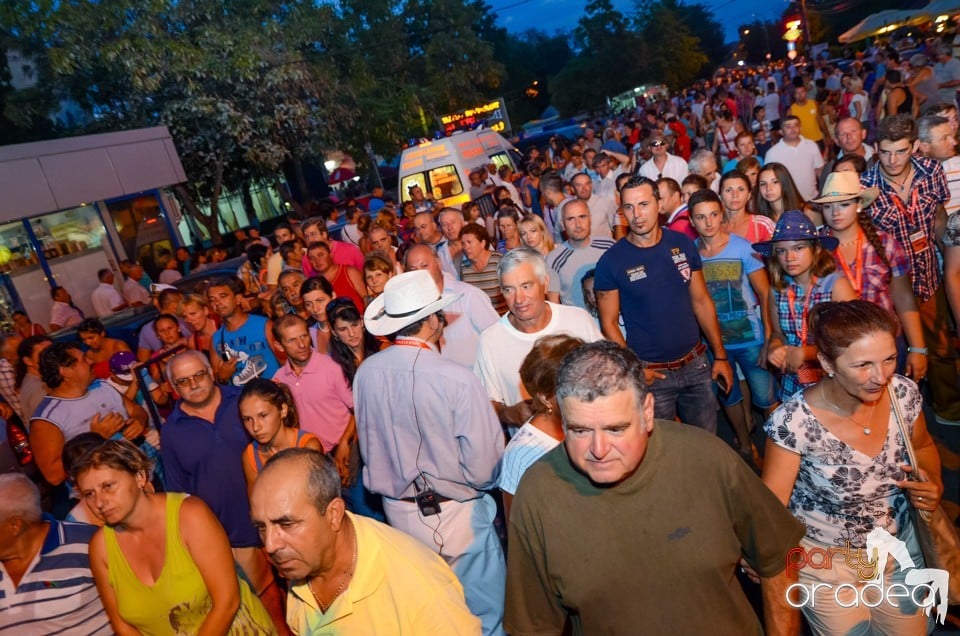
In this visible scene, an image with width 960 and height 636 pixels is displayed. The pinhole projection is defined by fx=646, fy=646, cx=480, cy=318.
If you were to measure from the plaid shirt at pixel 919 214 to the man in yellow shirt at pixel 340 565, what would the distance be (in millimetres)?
4269

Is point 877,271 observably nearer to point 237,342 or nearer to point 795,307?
point 795,307

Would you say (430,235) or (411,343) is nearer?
(411,343)

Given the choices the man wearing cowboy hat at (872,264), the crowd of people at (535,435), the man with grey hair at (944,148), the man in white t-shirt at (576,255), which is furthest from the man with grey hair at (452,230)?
the man with grey hair at (944,148)

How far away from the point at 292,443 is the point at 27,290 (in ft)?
48.7

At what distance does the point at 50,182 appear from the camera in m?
15.2

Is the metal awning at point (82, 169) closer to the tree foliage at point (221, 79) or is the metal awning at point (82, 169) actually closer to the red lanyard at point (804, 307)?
the tree foliage at point (221, 79)

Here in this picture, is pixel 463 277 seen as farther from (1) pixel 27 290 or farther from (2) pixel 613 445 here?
(1) pixel 27 290

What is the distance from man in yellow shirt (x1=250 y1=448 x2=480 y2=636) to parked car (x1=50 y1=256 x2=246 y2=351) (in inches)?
297

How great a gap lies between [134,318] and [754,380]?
9634 millimetres

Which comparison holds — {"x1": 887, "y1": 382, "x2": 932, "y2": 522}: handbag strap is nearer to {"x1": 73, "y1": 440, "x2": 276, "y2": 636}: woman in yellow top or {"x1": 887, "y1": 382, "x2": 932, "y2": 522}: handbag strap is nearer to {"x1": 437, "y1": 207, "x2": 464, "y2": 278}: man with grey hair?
{"x1": 73, "y1": 440, "x2": 276, "y2": 636}: woman in yellow top

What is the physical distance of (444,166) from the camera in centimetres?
1434

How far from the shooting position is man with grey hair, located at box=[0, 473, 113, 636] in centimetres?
287

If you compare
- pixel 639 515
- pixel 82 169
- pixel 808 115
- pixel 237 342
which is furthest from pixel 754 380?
pixel 82 169
